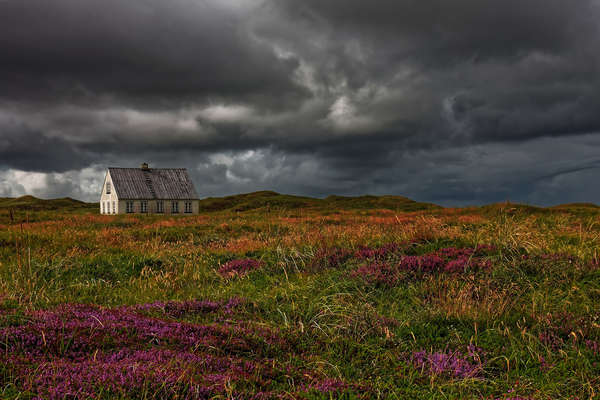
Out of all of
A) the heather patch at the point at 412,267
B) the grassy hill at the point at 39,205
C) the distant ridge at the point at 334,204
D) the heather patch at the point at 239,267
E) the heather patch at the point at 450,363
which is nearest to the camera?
the heather patch at the point at 450,363

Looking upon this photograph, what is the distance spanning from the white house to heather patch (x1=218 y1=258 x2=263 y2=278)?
57962mm

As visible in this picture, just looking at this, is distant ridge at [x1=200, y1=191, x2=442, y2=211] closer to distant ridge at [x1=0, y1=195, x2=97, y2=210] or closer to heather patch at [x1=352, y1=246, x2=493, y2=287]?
distant ridge at [x1=0, y1=195, x2=97, y2=210]

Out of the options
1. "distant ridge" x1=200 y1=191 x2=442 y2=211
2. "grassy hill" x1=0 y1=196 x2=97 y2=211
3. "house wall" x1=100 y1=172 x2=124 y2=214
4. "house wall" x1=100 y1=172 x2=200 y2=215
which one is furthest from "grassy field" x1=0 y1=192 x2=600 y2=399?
"grassy hill" x1=0 y1=196 x2=97 y2=211

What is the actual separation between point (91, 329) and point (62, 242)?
487 inches

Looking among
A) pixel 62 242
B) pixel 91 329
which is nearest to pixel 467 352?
pixel 91 329

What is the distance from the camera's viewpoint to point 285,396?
381 cm

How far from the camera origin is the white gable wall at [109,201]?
6347cm

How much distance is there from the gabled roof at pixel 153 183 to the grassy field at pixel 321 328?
57.2 meters

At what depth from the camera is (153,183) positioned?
222 feet

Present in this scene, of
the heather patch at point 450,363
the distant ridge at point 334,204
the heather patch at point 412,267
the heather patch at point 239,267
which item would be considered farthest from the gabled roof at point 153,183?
the heather patch at point 450,363

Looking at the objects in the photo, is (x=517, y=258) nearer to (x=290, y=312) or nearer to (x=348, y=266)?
(x=348, y=266)

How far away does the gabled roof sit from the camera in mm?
64562

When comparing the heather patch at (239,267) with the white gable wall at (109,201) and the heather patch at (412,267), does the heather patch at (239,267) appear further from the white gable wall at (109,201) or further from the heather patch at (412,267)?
the white gable wall at (109,201)

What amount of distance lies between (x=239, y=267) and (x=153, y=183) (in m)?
61.6
